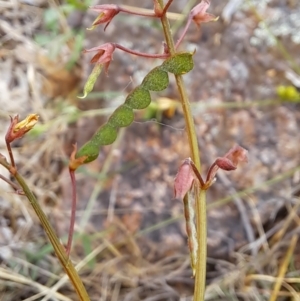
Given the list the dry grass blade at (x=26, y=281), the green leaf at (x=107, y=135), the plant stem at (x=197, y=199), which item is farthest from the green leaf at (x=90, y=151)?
the dry grass blade at (x=26, y=281)

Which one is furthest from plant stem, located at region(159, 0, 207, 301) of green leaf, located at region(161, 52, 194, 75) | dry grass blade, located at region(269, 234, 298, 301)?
→ dry grass blade, located at region(269, 234, 298, 301)

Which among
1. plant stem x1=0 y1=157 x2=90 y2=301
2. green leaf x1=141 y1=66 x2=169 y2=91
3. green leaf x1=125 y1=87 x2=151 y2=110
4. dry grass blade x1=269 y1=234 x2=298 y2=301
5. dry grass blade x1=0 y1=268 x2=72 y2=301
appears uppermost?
green leaf x1=141 y1=66 x2=169 y2=91

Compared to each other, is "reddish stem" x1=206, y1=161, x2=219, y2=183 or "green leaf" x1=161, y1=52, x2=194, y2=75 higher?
"green leaf" x1=161, y1=52, x2=194, y2=75

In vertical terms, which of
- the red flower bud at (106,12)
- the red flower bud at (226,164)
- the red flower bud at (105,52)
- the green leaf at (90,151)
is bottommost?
the red flower bud at (226,164)

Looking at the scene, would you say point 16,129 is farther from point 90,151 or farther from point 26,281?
point 26,281

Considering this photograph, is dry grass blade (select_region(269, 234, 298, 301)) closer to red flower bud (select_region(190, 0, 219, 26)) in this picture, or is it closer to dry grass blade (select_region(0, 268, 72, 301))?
dry grass blade (select_region(0, 268, 72, 301))

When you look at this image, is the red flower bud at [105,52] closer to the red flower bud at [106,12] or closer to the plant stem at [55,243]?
the red flower bud at [106,12]

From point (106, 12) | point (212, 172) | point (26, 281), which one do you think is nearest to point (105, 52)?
point (106, 12)
